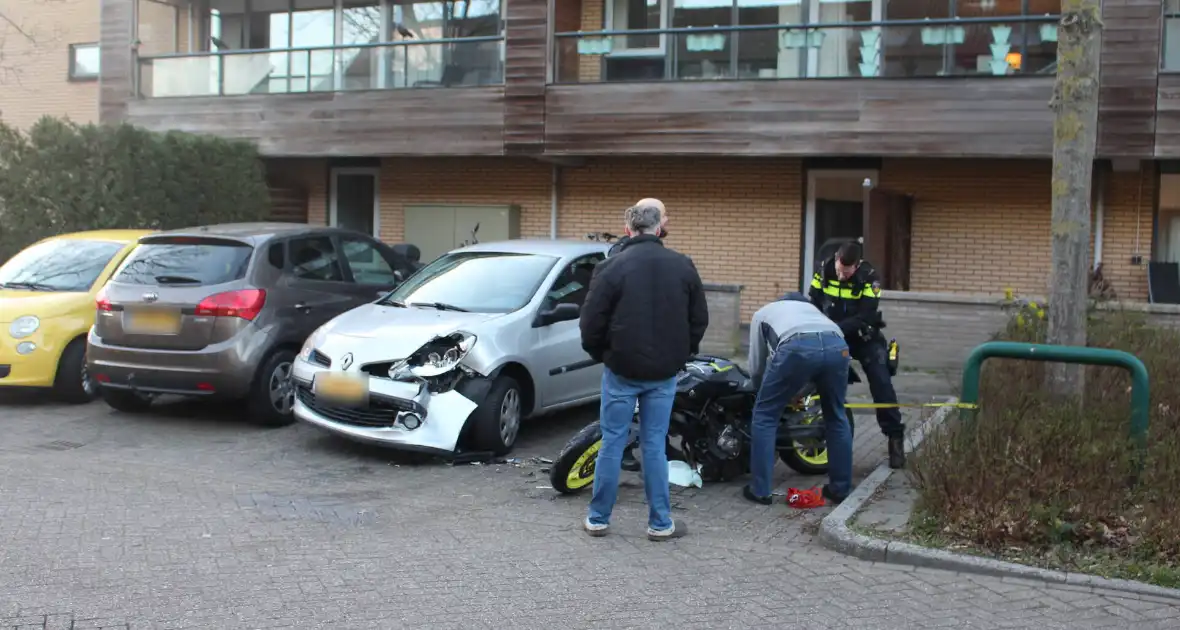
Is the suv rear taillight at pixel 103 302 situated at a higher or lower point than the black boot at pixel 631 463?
higher

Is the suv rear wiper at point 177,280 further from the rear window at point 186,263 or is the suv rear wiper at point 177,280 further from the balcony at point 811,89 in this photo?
the balcony at point 811,89

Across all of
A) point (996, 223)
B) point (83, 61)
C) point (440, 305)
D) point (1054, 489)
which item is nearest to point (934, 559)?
point (1054, 489)

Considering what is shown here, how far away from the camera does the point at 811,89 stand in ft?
49.8

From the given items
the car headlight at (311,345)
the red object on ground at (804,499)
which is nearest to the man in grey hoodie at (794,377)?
the red object on ground at (804,499)

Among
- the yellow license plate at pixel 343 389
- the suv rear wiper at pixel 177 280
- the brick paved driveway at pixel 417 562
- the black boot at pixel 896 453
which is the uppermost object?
the suv rear wiper at pixel 177 280

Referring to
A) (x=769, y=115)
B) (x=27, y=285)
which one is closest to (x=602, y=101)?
(x=769, y=115)

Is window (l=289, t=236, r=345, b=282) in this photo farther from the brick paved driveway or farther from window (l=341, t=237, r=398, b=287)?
the brick paved driveway

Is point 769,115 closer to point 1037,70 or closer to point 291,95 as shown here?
point 1037,70

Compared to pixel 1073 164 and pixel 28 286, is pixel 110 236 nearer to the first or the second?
pixel 28 286

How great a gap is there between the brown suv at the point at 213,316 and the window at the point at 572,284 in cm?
217

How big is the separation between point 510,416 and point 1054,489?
12.7 ft

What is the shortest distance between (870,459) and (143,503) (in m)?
4.89

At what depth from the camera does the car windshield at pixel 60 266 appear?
10.9 meters

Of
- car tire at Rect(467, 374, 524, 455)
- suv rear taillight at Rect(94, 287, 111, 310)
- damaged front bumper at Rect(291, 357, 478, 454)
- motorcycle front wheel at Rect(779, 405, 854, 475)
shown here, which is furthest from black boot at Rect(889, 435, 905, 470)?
suv rear taillight at Rect(94, 287, 111, 310)
